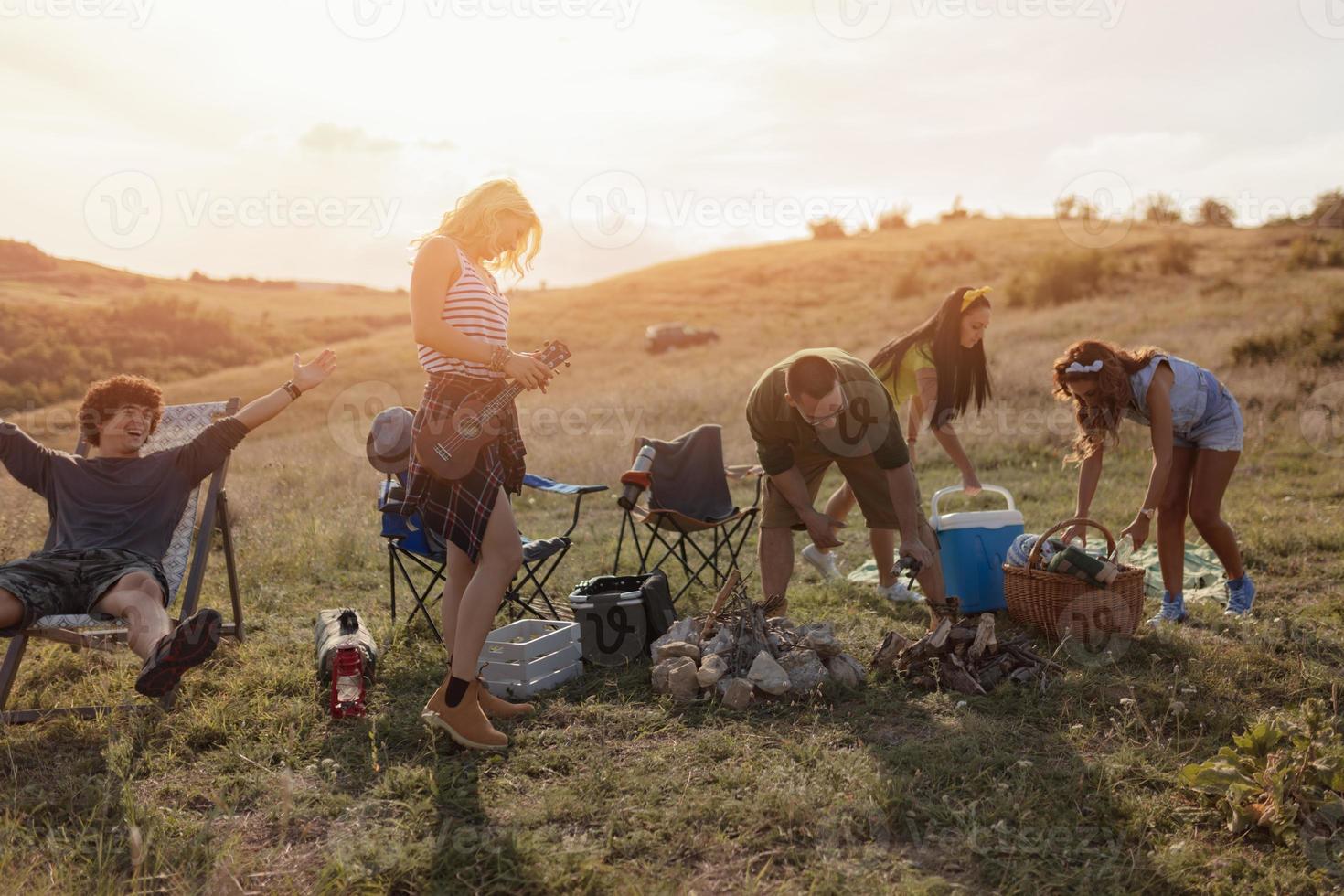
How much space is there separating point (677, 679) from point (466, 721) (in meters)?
0.86

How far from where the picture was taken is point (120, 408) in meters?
4.01

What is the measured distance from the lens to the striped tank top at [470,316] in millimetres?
2971

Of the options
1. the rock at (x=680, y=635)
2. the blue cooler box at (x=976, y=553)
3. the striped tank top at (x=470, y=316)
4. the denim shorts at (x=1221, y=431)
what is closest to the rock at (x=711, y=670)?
the rock at (x=680, y=635)

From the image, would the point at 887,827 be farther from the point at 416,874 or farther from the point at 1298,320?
the point at 1298,320

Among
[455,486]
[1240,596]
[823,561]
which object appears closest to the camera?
[455,486]

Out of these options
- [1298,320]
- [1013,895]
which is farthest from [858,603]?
[1298,320]

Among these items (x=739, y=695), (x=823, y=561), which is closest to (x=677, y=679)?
(x=739, y=695)

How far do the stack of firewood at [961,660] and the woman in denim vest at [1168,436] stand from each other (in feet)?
2.54

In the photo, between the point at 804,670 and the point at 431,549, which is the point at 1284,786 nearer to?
the point at 804,670

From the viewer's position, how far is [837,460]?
419 cm

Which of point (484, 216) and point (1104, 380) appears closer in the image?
point (484, 216)

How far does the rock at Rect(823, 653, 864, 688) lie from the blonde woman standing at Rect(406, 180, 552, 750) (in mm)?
1292

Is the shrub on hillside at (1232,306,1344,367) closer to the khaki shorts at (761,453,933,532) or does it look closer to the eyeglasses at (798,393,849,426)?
the khaki shorts at (761,453,933,532)

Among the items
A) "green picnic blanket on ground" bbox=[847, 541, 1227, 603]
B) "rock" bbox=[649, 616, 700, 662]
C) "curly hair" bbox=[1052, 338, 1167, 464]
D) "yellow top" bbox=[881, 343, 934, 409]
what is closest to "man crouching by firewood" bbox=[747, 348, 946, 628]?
"rock" bbox=[649, 616, 700, 662]
